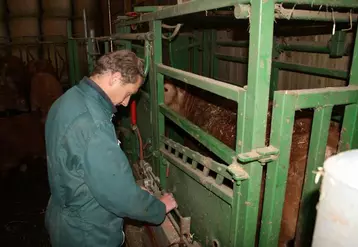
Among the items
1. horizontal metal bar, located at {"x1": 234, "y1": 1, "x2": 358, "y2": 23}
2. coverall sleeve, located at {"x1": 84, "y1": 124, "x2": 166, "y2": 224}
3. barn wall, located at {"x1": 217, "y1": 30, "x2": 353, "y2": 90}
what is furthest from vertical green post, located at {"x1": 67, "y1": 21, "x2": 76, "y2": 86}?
horizontal metal bar, located at {"x1": 234, "y1": 1, "x2": 358, "y2": 23}

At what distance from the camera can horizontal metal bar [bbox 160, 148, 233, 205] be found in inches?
64.6

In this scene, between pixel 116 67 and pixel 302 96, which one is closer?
pixel 302 96

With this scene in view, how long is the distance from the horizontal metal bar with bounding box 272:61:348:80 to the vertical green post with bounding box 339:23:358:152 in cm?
126

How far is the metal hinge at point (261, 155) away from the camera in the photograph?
1.32m

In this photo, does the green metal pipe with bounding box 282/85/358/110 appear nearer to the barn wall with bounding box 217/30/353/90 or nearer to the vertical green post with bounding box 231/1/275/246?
the vertical green post with bounding box 231/1/275/246

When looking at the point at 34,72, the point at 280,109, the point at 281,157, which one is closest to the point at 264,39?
the point at 280,109

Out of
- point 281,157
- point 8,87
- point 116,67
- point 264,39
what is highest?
point 264,39

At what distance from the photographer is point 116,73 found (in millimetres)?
1753

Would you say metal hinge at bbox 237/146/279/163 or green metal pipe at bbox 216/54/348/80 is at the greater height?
green metal pipe at bbox 216/54/348/80

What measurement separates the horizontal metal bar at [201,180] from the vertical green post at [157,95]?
22cm

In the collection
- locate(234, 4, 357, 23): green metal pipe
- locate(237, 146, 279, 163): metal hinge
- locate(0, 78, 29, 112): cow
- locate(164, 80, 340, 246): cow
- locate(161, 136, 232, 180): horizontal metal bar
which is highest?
locate(234, 4, 357, 23): green metal pipe

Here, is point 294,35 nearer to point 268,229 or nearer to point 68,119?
point 268,229

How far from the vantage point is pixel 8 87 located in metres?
6.77

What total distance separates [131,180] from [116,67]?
68 centimetres
